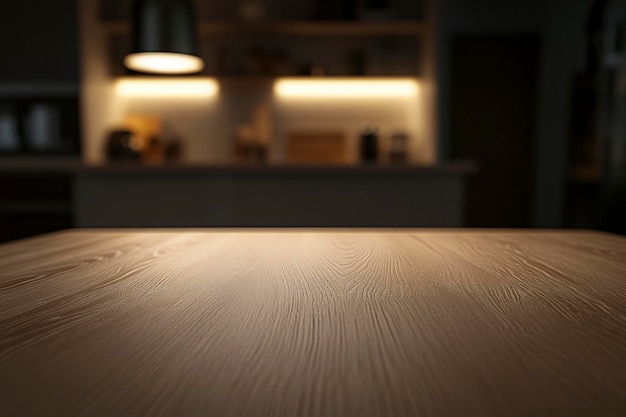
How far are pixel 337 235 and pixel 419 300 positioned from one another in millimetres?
570

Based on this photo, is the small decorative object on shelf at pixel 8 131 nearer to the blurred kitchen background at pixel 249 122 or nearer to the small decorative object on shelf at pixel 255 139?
the blurred kitchen background at pixel 249 122

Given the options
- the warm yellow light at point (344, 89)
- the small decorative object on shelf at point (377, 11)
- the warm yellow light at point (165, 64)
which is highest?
the small decorative object on shelf at point (377, 11)

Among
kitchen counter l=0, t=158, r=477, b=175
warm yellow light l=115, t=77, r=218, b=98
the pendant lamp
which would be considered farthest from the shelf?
the pendant lamp

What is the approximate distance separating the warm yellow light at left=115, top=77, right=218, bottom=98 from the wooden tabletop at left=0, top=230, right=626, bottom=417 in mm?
2811

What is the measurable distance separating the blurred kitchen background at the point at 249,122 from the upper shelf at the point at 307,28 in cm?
1

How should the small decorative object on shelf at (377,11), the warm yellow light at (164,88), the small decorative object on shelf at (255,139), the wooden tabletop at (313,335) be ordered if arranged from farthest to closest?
the warm yellow light at (164,88) → the small decorative object on shelf at (255,139) → the small decorative object on shelf at (377,11) → the wooden tabletop at (313,335)

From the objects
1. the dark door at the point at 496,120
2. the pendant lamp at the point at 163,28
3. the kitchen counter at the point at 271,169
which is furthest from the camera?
the dark door at the point at 496,120

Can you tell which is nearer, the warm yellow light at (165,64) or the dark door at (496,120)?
the warm yellow light at (165,64)

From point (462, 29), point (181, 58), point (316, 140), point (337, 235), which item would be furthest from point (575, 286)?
point (462, 29)

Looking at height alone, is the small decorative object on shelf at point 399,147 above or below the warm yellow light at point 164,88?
below

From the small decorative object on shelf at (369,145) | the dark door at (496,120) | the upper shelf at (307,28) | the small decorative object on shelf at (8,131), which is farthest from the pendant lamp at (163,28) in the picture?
the dark door at (496,120)

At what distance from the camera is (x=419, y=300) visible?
518 mm

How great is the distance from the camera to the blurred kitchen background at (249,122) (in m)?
2.74

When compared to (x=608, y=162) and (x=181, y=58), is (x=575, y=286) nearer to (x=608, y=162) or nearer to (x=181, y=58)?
(x=181, y=58)
